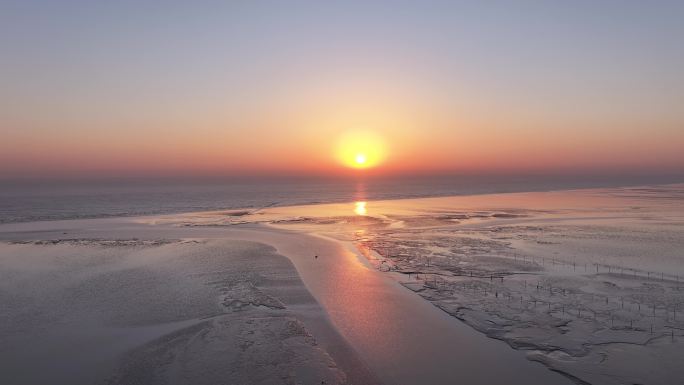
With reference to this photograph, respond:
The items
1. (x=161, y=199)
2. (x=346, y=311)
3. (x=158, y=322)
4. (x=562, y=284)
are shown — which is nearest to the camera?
(x=158, y=322)

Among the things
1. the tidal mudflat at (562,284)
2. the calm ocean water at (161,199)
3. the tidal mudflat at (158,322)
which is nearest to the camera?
the tidal mudflat at (158,322)

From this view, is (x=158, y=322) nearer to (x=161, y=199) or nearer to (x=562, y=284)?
(x=562, y=284)

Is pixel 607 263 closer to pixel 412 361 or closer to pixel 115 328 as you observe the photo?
pixel 412 361

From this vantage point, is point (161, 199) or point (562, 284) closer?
point (562, 284)

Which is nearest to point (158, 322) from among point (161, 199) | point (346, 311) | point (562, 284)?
point (346, 311)

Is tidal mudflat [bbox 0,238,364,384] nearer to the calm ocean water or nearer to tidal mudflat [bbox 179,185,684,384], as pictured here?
tidal mudflat [bbox 179,185,684,384]

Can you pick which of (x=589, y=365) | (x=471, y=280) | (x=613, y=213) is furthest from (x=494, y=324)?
(x=613, y=213)

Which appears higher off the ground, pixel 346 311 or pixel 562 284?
pixel 562 284

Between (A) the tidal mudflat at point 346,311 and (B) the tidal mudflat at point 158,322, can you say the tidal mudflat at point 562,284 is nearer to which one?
(A) the tidal mudflat at point 346,311

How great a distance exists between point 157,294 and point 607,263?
18.4 m

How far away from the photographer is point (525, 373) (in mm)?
8977

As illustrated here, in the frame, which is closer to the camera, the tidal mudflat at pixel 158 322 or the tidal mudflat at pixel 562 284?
the tidal mudflat at pixel 158 322

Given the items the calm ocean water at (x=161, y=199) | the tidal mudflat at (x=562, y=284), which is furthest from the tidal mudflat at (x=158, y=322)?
the calm ocean water at (x=161, y=199)

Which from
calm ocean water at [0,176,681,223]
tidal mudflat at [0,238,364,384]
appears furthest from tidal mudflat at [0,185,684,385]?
calm ocean water at [0,176,681,223]
